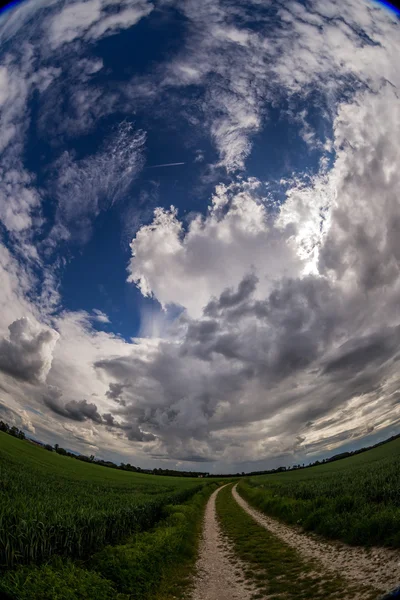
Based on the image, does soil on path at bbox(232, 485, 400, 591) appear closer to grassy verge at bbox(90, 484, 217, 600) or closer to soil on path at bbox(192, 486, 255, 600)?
soil on path at bbox(192, 486, 255, 600)

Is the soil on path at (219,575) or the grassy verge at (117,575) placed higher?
the grassy verge at (117,575)

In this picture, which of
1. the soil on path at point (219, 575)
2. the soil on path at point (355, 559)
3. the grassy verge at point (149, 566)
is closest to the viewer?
the soil on path at point (355, 559)

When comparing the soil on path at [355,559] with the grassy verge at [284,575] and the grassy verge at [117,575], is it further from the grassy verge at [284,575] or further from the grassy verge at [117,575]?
the grassy verge at [117,575]

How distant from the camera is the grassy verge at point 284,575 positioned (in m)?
7.67

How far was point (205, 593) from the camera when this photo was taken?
348 inches

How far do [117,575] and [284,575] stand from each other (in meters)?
5.63

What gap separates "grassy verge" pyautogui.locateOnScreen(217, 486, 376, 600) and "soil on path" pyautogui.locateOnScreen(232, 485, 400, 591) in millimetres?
465

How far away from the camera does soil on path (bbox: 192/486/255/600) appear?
8.65 m

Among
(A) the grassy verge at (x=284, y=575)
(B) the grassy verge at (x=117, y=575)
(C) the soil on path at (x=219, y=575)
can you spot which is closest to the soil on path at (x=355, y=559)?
(A) the grassy verge at (x=284, y=575)

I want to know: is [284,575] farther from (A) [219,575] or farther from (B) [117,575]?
(B) [117,575]

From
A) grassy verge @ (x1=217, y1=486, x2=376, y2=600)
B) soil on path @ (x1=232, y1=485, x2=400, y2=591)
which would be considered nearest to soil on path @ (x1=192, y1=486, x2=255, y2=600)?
grassy verge @ (x1=217, y1=486, x2=376, y2=600)

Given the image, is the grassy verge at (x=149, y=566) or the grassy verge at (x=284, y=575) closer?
the grassy verge at (x=284, y=575)

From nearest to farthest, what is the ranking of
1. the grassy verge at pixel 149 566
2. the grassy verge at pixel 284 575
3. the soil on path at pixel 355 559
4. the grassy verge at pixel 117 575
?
the grassy verge at pixel 117 575
the grassy verge at pixel 284 575
the soil on path at pixel 355 559
the grassy verge at pixel 149 566

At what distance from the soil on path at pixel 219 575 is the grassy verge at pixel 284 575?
39 centimetres
